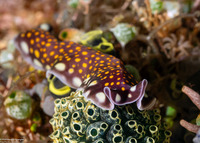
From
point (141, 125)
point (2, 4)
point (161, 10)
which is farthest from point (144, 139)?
point (2, 4)

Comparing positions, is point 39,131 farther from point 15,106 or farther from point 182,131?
point 182,131

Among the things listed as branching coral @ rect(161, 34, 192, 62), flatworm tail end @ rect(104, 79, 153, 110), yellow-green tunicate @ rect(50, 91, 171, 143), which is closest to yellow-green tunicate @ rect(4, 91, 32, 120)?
yellow-green tunicate @ rect(50, 91, 171, 143)

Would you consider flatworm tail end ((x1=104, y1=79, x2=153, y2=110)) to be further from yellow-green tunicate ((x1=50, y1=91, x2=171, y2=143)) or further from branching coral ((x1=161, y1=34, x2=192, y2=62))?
branching coral ((x1=161, y1=34, x2=192, y2=62))

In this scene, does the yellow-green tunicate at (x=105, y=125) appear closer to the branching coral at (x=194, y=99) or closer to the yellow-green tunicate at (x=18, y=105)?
the branching coral at (x=194, y=99)

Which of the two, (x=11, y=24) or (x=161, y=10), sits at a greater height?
(x=11, y=24)

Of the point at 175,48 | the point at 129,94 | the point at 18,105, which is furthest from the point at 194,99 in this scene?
the point at 18,105

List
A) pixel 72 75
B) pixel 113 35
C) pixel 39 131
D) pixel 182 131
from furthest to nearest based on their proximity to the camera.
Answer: pixel 113 35
pixel 39 131
pixel 182 131
pixel 72 75

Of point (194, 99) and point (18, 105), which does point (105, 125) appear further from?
point (18, 105)
